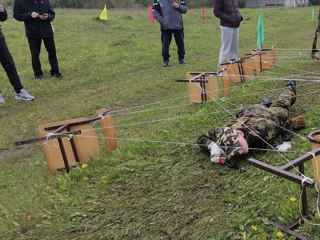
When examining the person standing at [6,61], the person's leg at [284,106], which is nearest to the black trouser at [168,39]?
the person standing at [6,61]

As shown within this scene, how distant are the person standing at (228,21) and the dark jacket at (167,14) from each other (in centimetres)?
165

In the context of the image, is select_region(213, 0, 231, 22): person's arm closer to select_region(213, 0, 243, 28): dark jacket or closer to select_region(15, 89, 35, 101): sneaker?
select_region(213, 0, 243, 28): dark jacket

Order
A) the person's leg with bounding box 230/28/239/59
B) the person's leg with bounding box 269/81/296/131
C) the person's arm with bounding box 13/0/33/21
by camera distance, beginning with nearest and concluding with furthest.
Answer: the person's leg with bounding box 269/81/296/131 → the person's leg with bounding box 230/28/239/59 → the person's arm with bounding box 13/0/33/21

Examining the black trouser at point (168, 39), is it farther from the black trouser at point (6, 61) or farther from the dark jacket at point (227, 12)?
the black trouser at point (6, 61)

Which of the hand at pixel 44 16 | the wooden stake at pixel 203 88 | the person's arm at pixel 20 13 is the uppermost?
the person's arm at pixel 20 13

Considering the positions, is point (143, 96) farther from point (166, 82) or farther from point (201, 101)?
point (201, 101)

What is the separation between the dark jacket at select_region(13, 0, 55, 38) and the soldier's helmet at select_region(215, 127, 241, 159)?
517cm

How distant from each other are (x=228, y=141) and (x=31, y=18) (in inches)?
212

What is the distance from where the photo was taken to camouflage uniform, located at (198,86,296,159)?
328 centimetres

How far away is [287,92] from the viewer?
4.29 metres

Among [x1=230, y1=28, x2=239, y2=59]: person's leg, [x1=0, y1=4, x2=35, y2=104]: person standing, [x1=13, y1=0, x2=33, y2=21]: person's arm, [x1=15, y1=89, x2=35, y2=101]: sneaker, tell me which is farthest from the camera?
[x1=13, y1=0, x2=33, y2=21]: person's arm

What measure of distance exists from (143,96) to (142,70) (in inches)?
97.4

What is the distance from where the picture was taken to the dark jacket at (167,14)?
841 cm

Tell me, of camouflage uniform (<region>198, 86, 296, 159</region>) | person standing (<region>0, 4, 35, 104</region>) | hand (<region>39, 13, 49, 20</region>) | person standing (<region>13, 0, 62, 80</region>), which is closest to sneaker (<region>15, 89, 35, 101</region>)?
person standing (<region>0, 4, 35, 104</region>)
